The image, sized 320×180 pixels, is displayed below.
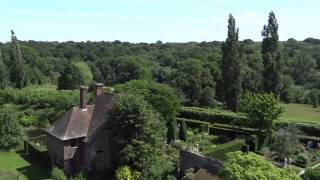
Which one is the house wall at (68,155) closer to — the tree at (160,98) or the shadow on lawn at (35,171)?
the shadow on lawn at (35,171)

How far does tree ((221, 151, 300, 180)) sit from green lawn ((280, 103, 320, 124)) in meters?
34.3

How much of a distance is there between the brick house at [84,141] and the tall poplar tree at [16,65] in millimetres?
41486

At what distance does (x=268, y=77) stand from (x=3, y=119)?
3038cm

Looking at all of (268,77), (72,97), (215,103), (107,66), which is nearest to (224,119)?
(268,77)

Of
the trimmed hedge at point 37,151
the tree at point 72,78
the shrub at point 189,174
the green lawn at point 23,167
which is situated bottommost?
the green lawn at point 23,167

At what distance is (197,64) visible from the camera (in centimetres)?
6675

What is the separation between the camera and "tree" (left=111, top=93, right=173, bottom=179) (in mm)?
29688

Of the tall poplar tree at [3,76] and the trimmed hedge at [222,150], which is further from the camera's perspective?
the tall poplar tree at [3,76]

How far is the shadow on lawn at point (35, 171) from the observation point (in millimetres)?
32753

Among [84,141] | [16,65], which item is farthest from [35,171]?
[16,65]

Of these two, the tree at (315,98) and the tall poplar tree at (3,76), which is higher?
the tall poplar tree at (3,76)

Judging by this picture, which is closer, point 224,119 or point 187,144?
point 187,144

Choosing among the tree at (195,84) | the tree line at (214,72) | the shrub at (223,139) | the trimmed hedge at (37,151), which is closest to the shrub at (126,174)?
the trimmed hedge at (37,151)

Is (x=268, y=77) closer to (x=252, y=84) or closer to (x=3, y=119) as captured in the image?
(x=252, y=84)
